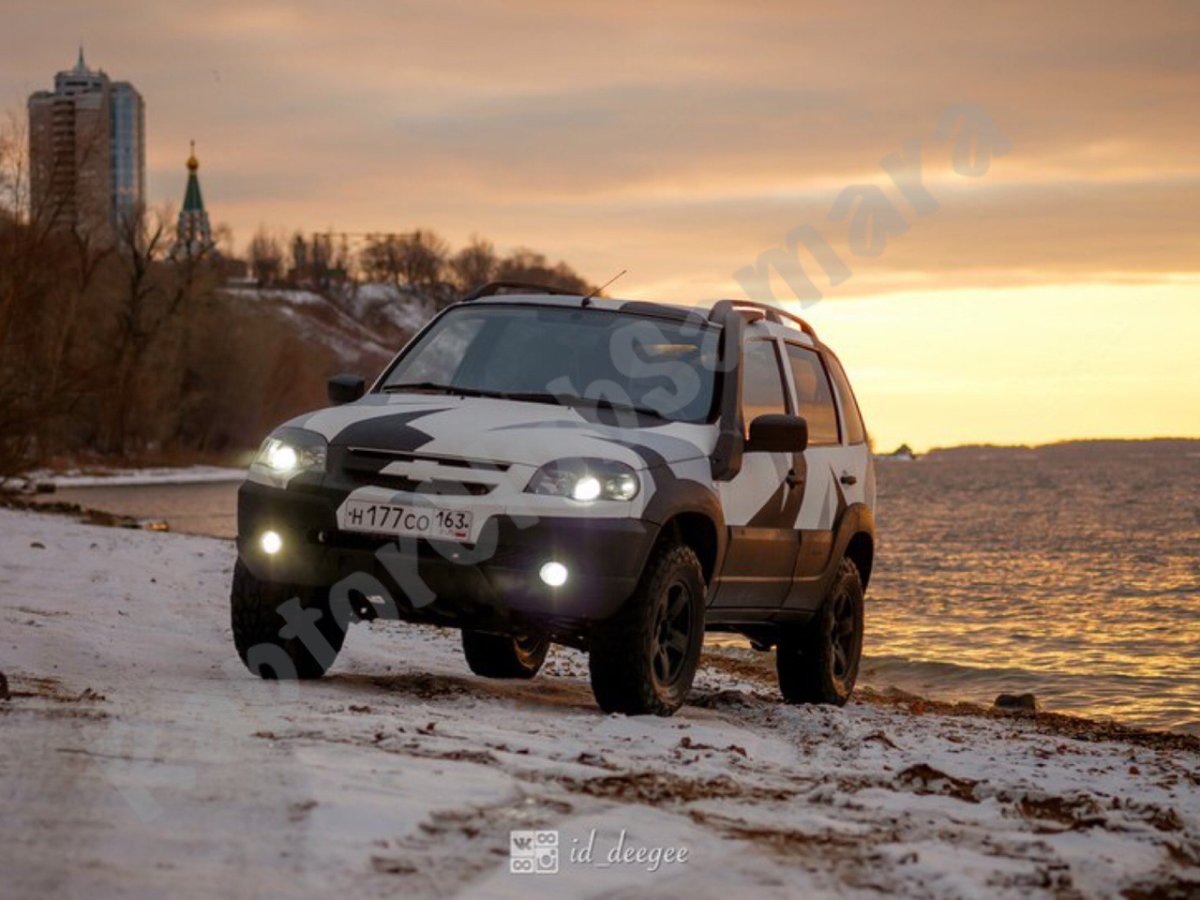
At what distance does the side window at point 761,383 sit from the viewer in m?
9.34

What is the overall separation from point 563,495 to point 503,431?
449 mm

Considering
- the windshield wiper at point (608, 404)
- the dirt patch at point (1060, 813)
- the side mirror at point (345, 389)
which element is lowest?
the dirt patch at point (1060, 813)

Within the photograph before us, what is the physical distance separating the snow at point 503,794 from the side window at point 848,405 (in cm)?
188

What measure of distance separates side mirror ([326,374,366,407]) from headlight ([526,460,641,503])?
1.62 meters

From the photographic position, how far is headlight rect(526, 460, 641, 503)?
786 cm

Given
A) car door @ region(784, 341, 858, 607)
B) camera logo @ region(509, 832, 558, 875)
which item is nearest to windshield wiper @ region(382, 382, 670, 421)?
car door @ region(784, 341, 858, 607)

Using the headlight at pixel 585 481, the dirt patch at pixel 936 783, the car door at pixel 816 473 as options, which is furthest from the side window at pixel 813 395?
the dirt patch at pixel 936 783

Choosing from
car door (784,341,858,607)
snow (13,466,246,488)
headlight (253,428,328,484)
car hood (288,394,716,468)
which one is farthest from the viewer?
snow (13,466,246,488)

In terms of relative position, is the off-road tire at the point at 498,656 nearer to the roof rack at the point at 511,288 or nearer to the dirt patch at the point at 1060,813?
the roof rack at the point at 511,288

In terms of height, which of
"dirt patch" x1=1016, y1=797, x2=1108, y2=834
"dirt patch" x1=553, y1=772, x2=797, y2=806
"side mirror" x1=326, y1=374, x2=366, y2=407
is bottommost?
"dirt patch" x1=1016, y1=797, x2=1108, y2=834

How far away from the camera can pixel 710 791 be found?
6.13m

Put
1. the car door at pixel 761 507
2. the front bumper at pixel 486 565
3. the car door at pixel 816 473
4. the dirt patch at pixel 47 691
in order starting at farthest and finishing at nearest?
the car door at pixel 816 473 → the car door at pixel 761 507 → the front bumper at pixel 486 565 → the dirt patch at pixel 47 691

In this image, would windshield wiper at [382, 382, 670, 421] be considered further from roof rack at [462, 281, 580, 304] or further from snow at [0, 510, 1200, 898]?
snow at [0, 510, 1200, 898]

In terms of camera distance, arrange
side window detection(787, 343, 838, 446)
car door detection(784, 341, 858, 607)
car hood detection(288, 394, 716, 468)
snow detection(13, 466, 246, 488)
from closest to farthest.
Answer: car hood detection(288, 394, 716, 468), car door detection(784, 341, 858, 607), side window detection(787, 343, 838, 446), snow detection(13, 466, 246, 488)
